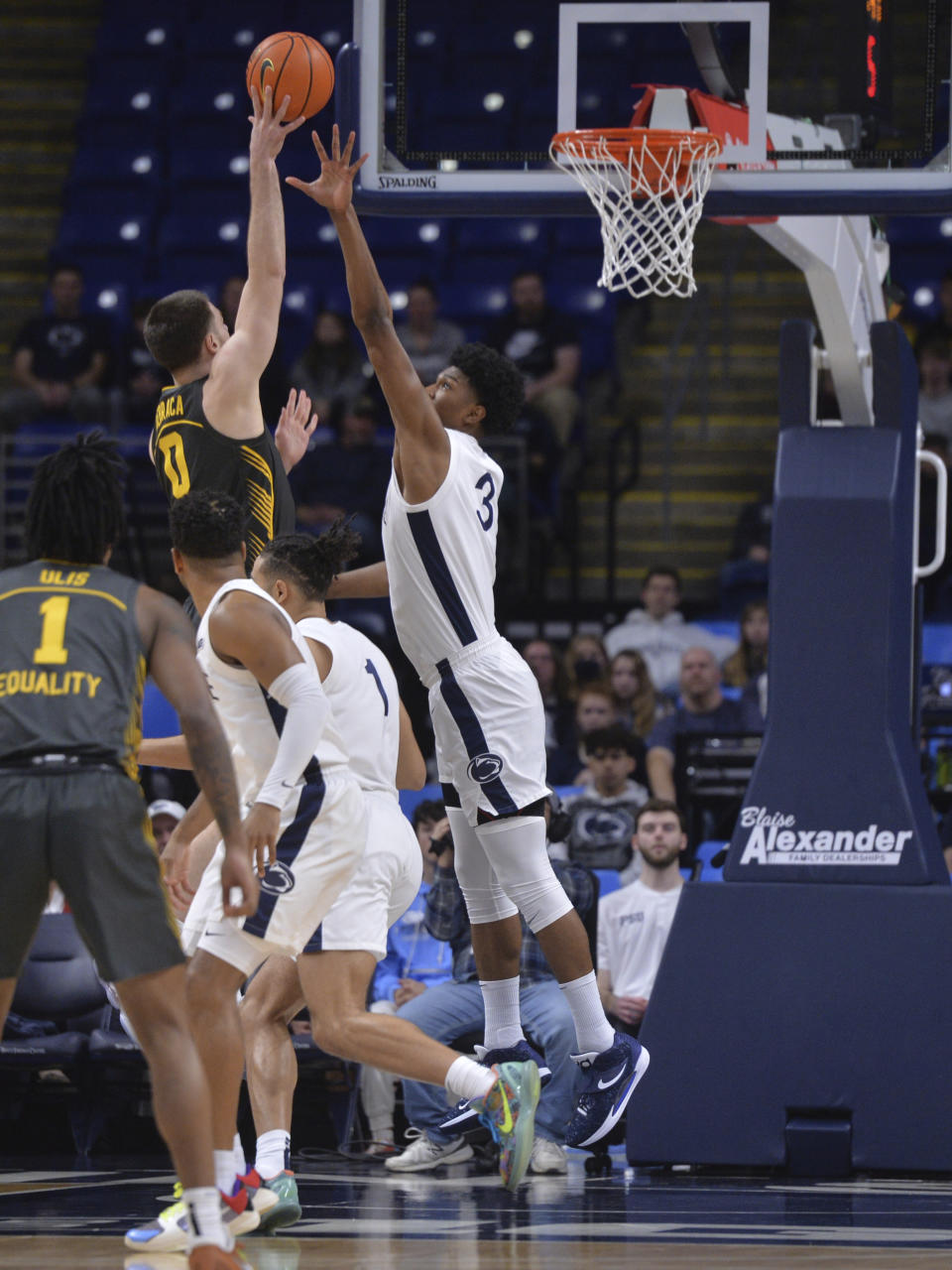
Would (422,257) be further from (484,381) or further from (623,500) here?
(484,381)

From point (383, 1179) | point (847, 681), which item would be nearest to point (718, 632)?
point (847, 681)

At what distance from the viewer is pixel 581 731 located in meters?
11.4

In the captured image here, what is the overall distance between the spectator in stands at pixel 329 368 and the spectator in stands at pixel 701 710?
12.3 feet

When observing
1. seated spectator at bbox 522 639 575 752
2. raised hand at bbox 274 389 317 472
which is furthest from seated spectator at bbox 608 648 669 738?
raised hand at bbox 274 389 317 472

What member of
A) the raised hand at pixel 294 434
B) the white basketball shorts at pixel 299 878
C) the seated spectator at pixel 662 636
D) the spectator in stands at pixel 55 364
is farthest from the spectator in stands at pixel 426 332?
the white basketball shorts at pixel 299 878

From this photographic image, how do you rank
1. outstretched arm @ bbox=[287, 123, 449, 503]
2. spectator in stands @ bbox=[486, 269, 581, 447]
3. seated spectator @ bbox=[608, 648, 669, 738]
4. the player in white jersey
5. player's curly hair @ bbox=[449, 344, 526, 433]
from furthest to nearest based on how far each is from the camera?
spectator in stands @ bbox=[486, 269, 581, 447] → seated spectator @ bbox=[608, 648, 669, 738] → player's curly hair @ bbox=[449, 344, 526, 433] → the player in white jersey → outstretched arm @ bbox=[287, 123, 449, 503]

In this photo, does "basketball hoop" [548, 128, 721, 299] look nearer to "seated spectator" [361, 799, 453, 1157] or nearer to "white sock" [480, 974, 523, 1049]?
"white sock" [480, 974, 523, 1049]

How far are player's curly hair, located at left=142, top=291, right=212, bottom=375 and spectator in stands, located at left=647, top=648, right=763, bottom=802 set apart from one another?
5.28 meters

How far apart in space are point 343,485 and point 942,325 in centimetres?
428

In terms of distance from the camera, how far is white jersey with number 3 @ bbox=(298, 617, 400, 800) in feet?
20.5

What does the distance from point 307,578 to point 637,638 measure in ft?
21.1

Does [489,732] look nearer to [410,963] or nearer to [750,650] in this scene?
[410,963]

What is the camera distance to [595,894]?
9062mm

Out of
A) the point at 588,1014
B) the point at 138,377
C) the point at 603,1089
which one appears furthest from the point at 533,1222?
the point at 138,377
